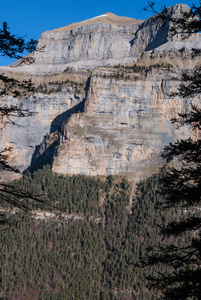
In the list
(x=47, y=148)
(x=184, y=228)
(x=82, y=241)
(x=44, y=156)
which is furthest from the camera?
(x=44, y=156)

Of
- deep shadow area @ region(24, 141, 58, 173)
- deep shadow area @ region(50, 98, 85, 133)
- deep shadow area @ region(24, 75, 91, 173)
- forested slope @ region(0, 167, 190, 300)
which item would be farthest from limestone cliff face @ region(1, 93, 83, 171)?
forested slope @ region(0, 167, 190, 300)

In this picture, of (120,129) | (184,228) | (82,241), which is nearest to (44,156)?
(120,129)

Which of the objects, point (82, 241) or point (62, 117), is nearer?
point (82, 241)

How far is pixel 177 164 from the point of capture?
154 metres

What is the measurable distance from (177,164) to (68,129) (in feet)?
140

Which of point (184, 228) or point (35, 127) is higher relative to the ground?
point (184, 228)

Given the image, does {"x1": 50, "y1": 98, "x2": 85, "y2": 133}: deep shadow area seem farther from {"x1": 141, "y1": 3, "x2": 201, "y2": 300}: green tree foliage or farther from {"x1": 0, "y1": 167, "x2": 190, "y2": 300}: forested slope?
{"x1": 141, "y1": 3, "x2": 201, "y2": 300}: green tree foliage

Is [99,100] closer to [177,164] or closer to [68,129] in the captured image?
[68,129]

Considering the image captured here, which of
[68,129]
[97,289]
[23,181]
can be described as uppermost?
[68,129]

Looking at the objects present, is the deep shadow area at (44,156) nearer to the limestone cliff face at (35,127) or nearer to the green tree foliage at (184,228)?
the limestone cliff face at (35,127)

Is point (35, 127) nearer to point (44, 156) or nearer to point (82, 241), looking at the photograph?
point (44, 156)

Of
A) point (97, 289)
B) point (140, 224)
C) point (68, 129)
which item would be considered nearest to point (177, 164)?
point (140, 224)

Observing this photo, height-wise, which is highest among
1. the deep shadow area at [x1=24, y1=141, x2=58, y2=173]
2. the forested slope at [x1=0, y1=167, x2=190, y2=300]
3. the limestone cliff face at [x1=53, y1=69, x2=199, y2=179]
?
the limestone cliff face at [x1=53, y1=69, x2=199, y2=179]

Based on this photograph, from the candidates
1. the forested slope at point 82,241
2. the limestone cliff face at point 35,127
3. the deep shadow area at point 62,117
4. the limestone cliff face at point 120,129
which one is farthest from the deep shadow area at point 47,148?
the forested slope at point 82,241
